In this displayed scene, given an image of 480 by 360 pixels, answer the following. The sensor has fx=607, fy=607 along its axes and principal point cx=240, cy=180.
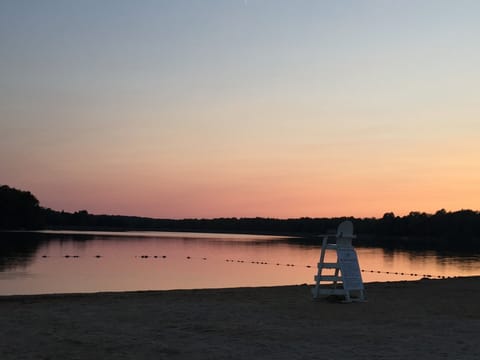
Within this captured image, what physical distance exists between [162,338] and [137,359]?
1322 mm

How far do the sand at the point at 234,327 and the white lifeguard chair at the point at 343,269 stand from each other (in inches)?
15.3

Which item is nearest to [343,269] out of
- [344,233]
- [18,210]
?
[344,233]

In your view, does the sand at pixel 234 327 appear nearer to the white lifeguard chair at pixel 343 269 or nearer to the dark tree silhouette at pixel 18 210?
the white lifeguard chair at pixel 343 269

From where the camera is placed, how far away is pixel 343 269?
1352cm

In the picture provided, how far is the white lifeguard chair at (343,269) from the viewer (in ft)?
43.5

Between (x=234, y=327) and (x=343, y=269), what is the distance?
474cm

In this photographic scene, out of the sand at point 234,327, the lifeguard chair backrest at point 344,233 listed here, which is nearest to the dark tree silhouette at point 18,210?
the sand at point 234,327

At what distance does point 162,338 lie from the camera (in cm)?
835

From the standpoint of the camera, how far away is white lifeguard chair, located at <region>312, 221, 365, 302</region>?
1325 centimetres

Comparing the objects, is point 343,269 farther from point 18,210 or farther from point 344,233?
point 18,210

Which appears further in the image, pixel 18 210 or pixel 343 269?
pixel 18 210

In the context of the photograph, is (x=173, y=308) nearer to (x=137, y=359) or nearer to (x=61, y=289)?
(x=137, y=359)

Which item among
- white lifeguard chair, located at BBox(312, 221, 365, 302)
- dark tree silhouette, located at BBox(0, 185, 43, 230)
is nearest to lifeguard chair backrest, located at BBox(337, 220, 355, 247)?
white lifeguard chair, located at BBox(312, 221, 365, 302)

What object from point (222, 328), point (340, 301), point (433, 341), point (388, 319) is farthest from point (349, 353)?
point (340, 301)
